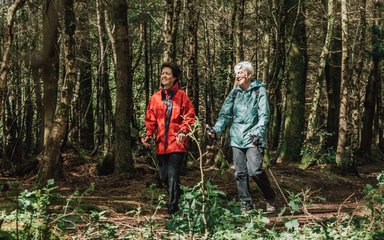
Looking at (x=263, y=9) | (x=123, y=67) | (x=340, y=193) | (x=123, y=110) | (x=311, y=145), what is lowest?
(x=340, y=193)

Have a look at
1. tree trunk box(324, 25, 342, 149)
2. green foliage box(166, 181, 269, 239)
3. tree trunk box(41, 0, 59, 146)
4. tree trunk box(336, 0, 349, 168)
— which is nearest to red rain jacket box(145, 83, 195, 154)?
green foliage box(166, 181, 269, 239)

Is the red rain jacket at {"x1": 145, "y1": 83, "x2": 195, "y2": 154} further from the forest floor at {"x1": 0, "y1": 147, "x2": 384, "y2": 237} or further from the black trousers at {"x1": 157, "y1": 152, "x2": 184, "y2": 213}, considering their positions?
the forest floor at {"x1": 0, "y1": 147, "x2": 384, "y2": 237}

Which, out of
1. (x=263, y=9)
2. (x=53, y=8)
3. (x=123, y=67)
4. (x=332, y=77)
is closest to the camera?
(x=123, y=67)

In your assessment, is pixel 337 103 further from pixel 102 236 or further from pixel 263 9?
pixel 102 236

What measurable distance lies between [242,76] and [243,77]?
0.02 metres

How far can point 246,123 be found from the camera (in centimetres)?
718

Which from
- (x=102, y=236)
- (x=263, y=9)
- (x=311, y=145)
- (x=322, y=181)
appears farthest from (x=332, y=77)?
(x=102, y=236)

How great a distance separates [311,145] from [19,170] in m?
9.11

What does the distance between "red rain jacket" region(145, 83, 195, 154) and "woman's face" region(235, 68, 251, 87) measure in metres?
0.83

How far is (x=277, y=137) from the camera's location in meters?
28.3

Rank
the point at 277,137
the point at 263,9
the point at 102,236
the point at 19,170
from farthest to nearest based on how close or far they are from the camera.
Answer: the point at 277,137 < the point at 263,9 < the point at 19,170 < the point at 102,236

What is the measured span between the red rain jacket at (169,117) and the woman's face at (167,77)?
72 mm

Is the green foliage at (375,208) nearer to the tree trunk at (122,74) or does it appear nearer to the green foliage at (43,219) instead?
the green foliage at (43,219)

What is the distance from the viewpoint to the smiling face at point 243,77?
7.22m
